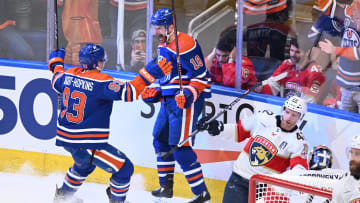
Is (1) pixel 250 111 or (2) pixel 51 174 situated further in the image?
(2) pixel 51 174

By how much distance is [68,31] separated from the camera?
4.88m

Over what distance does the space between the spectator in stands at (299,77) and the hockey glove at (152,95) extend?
789 millimetres

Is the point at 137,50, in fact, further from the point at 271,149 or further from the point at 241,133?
the point at 271,149

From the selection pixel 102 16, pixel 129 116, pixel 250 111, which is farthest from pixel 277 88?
pixel 102 16

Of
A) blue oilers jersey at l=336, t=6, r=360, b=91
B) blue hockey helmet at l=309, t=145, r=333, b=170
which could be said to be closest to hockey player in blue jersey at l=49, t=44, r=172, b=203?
blue oilers jersey at l=336, t=6, r=360, b=91

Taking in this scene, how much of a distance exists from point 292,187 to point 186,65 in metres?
1.89

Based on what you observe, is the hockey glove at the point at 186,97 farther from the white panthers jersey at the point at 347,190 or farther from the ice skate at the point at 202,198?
the white panthers jersey at the point at 347,190

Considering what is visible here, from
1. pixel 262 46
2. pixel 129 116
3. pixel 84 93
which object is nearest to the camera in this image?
pixel 84 93

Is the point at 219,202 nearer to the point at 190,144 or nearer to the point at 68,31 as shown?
the point at 190,144

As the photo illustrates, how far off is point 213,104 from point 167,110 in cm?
36

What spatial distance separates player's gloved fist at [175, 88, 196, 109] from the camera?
399 centimetres

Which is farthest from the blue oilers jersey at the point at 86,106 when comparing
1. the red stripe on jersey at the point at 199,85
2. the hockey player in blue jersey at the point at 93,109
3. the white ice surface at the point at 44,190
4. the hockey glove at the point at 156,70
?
the white ice surface at the point at 44,190

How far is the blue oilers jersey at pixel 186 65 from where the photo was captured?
4.06 m

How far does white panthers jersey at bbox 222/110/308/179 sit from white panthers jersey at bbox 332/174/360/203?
3.39 feet
